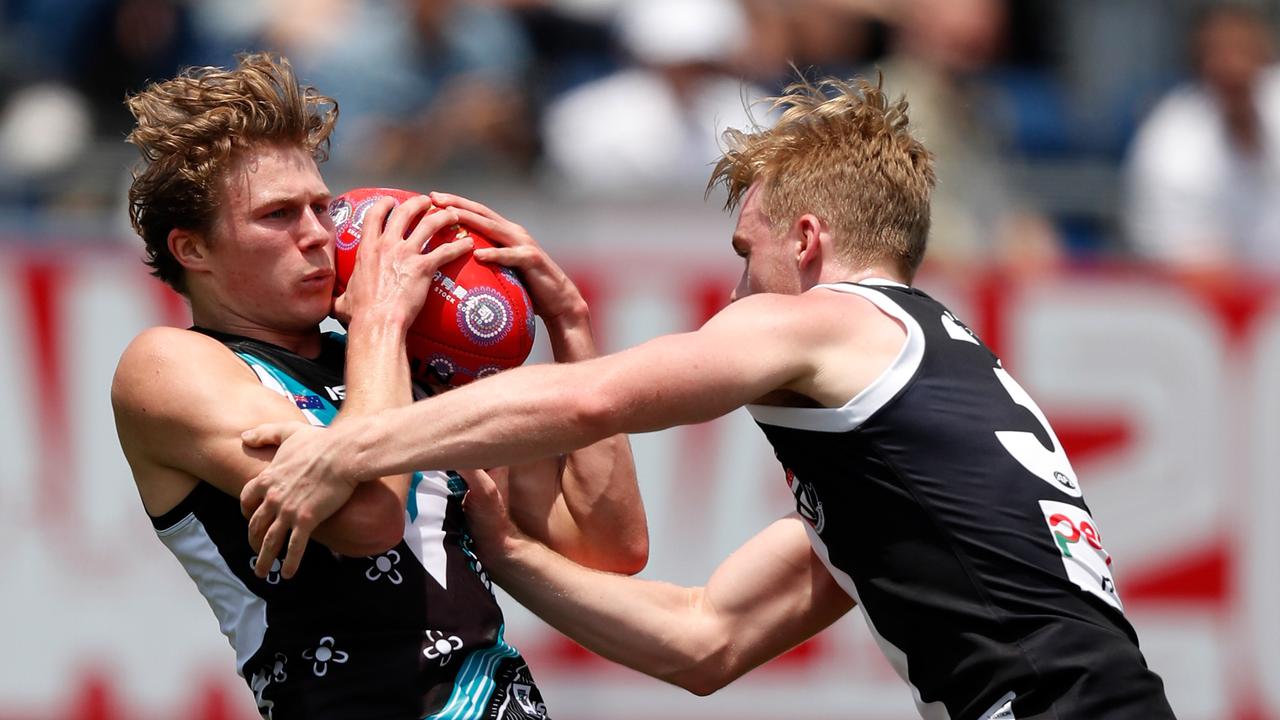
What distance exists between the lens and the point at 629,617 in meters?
4.61

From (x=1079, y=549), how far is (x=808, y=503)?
2.18 feet

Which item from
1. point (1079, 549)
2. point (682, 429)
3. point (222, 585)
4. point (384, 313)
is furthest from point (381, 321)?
point (682, 429)

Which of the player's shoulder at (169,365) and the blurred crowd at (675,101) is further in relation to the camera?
the blurred crowd at (675,101)

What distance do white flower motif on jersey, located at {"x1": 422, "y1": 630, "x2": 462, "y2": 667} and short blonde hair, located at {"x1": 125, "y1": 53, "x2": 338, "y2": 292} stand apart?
3.79ft

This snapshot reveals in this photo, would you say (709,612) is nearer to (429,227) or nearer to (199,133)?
(429,227)

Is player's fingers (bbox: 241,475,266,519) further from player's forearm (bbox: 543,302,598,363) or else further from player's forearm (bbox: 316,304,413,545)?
player's forearm (bbox: 543,302,598,363)

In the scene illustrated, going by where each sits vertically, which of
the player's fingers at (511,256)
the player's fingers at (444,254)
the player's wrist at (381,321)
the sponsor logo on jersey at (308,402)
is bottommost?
the sponsor logo on jersey at (308,402)

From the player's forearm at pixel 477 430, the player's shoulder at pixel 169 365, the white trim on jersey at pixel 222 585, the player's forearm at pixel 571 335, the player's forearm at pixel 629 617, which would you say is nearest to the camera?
the player's forearm at pixel 477 430

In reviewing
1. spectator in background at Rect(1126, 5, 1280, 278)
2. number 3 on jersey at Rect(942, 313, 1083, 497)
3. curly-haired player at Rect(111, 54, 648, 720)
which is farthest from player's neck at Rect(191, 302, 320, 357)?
spectator in background at Rect(1126, 5, 1280, 278)

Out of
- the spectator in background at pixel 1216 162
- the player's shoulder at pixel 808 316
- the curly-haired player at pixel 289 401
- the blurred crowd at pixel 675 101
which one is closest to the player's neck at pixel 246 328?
the curly-haired player at pixel 289 401

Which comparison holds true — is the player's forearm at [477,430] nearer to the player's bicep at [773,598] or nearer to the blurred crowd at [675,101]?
the player's bicep at [773,598]

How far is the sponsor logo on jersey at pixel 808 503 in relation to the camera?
13.1 feet

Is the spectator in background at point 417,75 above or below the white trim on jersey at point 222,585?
above

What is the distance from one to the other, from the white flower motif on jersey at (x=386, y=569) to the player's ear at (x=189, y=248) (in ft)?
2.86
